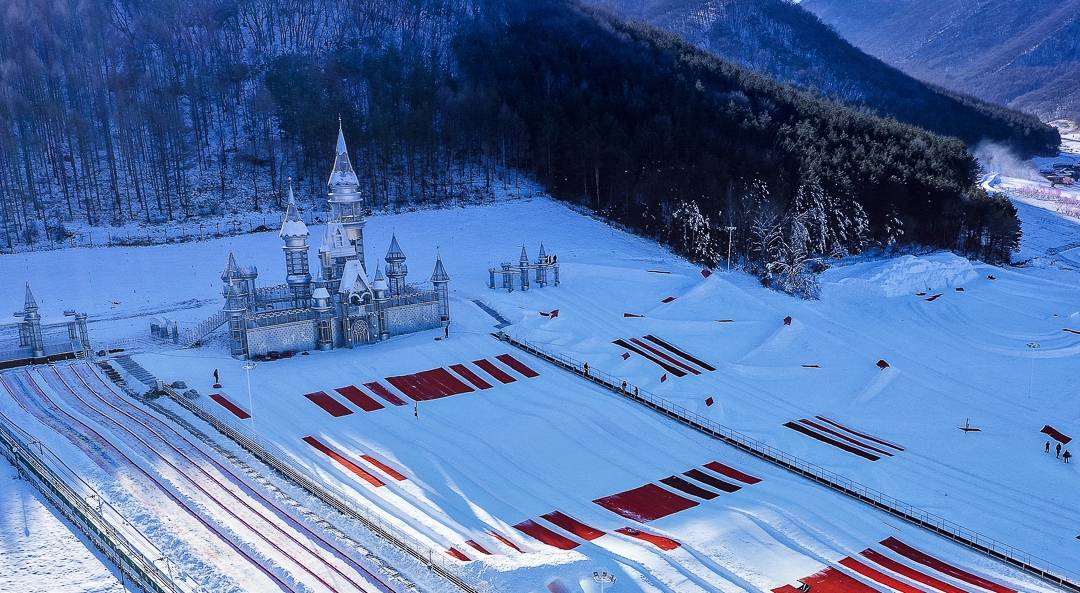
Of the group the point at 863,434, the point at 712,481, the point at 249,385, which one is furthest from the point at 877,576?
the point at 249,385

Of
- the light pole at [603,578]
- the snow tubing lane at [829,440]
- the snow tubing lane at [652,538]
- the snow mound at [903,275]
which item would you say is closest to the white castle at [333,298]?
the snow tubing lane at [829,440]

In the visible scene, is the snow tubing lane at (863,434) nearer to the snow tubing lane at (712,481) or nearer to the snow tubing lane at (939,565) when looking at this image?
the snow tubing lane at (939,565)

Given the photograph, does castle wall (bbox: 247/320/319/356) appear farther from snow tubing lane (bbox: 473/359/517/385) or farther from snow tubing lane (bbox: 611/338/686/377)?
snow tubing lane (bbox: 611/338/686/377)

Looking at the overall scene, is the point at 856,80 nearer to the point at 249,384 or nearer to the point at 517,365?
the point at 517,365

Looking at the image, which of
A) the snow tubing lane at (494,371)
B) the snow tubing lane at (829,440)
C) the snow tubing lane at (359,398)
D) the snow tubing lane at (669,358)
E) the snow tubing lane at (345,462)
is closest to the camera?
the snow tubing lane at (345,462)

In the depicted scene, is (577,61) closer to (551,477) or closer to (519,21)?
(519,21)

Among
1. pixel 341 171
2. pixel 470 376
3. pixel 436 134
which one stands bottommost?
pixel 470 376
